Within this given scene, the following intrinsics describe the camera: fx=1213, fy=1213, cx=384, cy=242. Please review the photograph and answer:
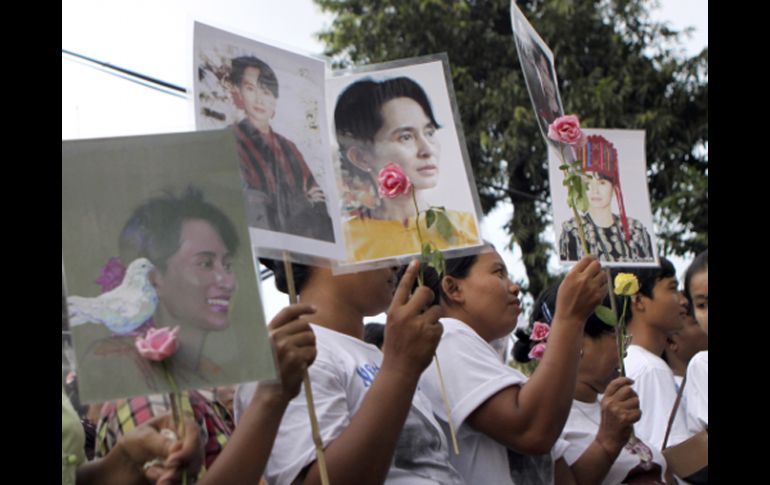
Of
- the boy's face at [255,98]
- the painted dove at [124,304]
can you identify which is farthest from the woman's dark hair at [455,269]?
the painted dove at [124,304]

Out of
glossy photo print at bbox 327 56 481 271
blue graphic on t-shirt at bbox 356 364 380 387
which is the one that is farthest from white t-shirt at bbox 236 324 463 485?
glossy photo print at bbox 327 56 481 271

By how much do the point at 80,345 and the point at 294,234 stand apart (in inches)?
22.1

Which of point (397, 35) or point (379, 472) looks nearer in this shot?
point (379, 472)

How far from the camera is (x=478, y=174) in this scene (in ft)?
44.0

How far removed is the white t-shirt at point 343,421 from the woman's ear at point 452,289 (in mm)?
515

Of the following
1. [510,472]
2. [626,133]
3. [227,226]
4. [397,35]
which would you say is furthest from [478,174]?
[227,226]

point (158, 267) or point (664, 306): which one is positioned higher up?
point (158, 267)

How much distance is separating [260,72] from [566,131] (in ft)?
3.44

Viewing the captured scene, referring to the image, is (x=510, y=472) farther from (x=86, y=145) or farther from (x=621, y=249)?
(x=86, y=145)

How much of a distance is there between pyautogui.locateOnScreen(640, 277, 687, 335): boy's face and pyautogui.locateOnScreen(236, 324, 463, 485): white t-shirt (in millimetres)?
1863

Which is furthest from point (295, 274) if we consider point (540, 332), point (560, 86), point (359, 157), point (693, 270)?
point (560, 86)

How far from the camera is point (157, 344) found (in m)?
2.14

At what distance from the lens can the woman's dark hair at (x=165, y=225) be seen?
2209 mm

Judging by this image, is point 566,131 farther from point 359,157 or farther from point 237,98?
point 237,98
